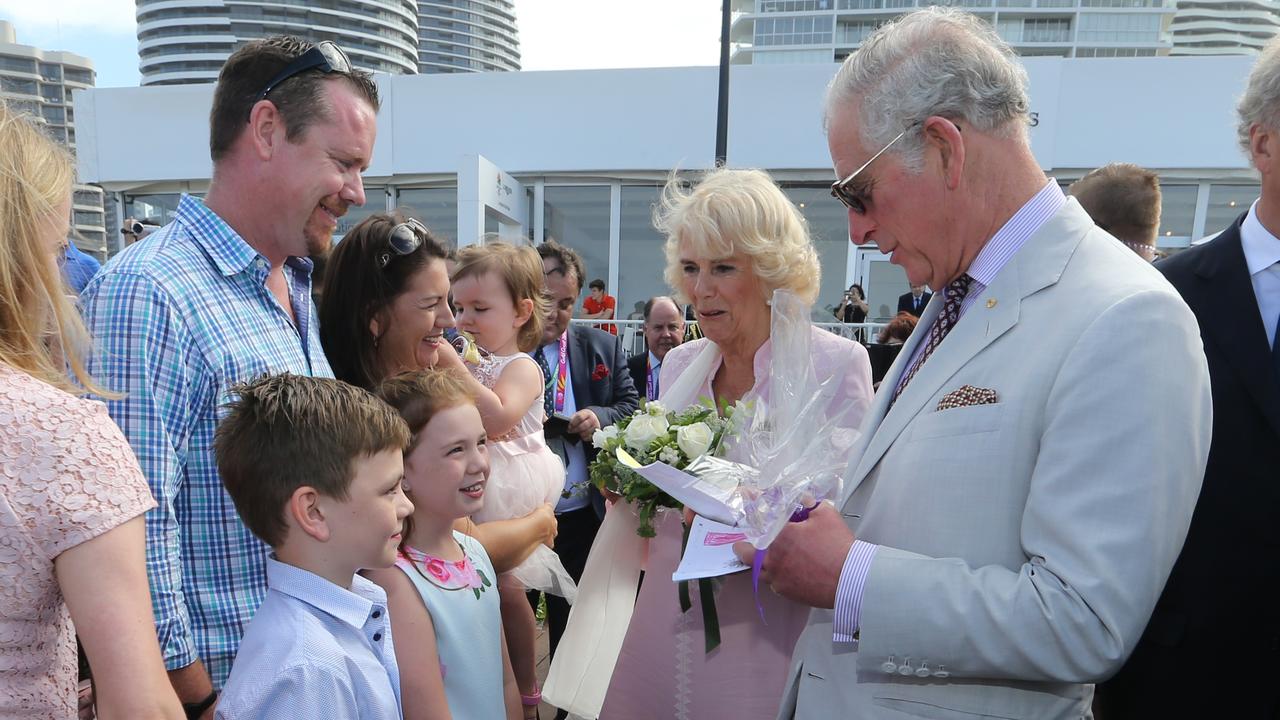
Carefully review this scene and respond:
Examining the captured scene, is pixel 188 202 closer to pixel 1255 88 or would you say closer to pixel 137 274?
pixel 137 274

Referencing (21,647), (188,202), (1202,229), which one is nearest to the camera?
(21,647)

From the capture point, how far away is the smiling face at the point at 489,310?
3594 mm

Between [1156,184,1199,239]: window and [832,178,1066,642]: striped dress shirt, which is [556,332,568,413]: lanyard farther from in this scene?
[1156,184,1199,239]: window

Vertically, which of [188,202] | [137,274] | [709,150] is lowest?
[137,274]

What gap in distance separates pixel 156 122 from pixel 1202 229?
23.2 metres

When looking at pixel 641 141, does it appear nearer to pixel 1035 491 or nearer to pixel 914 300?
pixel 914 300

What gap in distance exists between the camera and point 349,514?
1677 mm

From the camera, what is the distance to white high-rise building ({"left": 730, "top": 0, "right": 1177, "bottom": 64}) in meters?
58.4

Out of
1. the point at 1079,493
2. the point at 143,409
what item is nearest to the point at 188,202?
the point at 143,409

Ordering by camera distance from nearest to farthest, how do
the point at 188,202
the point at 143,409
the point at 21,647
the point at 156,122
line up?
the point at 21,647, the point at 143,409, the point at 188,202, the point at 156,122

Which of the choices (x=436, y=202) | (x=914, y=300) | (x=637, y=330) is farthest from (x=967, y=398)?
(x=436, y=202)

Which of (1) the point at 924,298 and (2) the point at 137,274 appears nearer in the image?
(2) the point at 137,274

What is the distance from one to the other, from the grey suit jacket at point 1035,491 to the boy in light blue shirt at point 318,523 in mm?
1063

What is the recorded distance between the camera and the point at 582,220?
56.7ft
